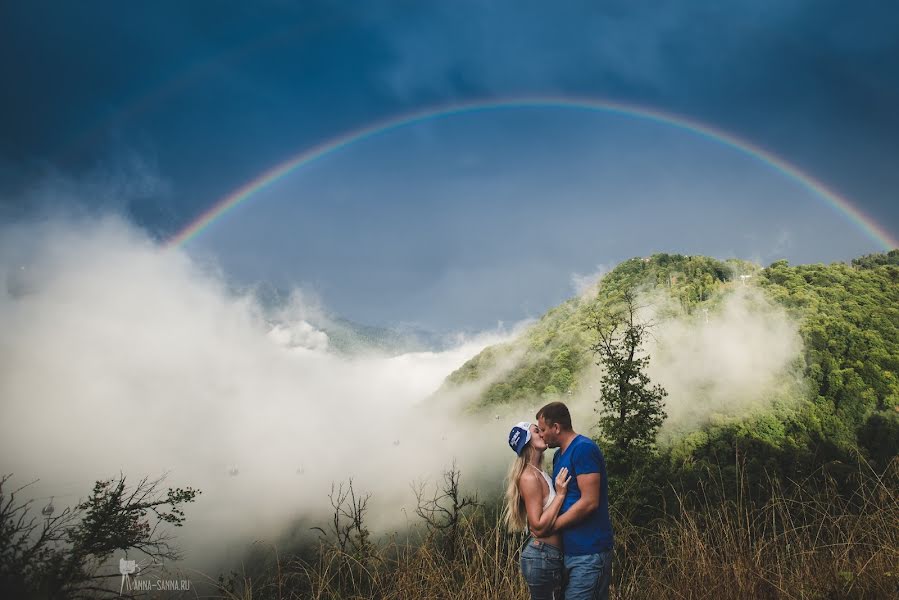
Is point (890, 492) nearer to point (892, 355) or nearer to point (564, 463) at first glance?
point (564, 463)

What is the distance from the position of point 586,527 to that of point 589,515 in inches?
3.4

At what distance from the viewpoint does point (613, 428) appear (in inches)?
1033

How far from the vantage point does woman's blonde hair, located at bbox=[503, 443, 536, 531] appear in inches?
124

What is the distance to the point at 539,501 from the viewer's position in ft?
9.84

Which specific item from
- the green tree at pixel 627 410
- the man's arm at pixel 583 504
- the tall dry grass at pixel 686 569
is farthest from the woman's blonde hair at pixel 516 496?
the green tree at pixel 627 410

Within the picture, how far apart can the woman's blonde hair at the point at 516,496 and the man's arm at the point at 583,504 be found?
0.35 metres

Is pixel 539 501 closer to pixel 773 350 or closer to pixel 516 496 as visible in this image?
pixel 516 496

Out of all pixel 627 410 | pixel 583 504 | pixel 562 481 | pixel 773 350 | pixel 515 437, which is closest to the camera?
pixel 583 504

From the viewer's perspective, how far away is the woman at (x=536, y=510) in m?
2.87

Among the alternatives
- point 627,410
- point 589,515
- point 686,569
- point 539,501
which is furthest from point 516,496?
point 627,410

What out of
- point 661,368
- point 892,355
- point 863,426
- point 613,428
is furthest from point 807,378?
point 613,428

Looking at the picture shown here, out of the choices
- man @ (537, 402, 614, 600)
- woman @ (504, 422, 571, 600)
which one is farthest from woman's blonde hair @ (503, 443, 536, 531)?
man @ (537, 402, 614, 600)

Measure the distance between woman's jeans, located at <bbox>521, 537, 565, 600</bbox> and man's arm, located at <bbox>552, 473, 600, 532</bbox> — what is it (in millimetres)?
172

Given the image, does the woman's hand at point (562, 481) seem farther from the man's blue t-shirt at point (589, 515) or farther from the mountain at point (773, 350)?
the mountain at point (773, 350)
